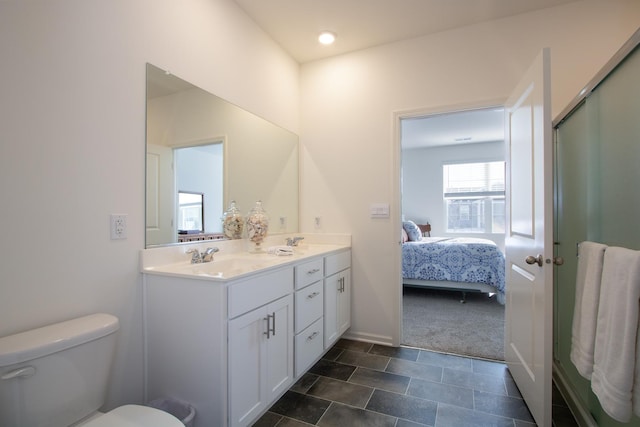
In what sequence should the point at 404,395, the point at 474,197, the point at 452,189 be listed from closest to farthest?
1. the point at 404,395
2. the point at 474,197
3. the point at 452,189

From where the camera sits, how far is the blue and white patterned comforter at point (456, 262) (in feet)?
12.9

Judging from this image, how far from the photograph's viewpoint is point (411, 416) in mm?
1768

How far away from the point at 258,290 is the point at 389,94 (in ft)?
6.57

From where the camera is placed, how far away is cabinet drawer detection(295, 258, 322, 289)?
6.64 feet

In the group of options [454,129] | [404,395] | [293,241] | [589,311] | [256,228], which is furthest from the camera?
[454,129]

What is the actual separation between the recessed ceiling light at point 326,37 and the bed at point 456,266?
8.99 feet

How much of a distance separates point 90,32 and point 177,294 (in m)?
1.20

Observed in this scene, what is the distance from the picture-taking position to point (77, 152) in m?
1.34

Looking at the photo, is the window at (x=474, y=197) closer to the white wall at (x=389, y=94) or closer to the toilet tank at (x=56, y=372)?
the white wall at (x=389, y=94)

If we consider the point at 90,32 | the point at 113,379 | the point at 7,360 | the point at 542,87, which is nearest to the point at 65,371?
the point at 7,360

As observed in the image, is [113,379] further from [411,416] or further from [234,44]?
[234,44]

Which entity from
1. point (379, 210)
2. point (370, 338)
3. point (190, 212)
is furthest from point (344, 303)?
point (190, 212)

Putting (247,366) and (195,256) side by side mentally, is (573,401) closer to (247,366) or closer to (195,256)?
(247,366)

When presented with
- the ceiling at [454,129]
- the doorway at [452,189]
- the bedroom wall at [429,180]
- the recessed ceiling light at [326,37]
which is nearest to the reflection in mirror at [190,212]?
the recessed ceiling light at [326,37]
